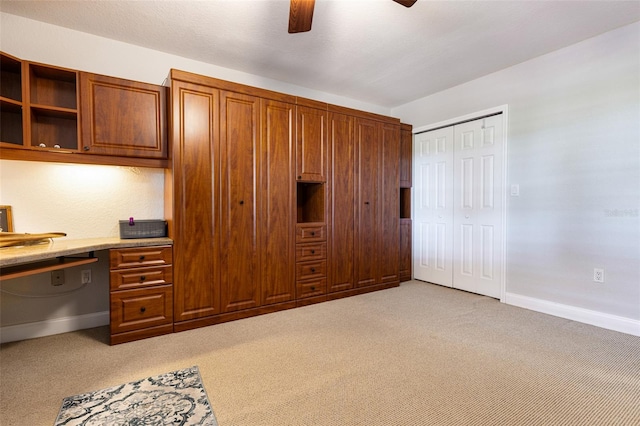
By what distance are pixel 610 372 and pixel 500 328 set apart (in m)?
0.77

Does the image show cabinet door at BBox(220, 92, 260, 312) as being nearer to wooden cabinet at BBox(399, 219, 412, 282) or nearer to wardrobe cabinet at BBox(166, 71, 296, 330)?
wardrobe cabinet at BBox(166, 71, 296, 330)

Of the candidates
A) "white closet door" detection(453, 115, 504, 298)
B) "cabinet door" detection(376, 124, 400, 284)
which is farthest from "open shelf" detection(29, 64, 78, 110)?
"white closet door" detection(453, 115, 504, 298)

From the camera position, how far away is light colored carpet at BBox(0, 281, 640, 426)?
5.08 feet

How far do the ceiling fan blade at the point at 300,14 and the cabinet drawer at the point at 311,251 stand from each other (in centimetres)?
202

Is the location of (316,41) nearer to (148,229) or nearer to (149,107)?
(149,107)

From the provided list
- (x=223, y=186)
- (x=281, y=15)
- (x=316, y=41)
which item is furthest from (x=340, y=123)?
(x=223, y=186)

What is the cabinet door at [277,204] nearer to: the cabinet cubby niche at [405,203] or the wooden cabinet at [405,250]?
the wooden cabinet at [405,250]

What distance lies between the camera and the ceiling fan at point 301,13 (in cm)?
178

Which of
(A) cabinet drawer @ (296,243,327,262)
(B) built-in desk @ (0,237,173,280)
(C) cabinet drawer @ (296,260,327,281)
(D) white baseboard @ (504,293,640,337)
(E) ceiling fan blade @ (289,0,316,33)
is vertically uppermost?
(E) ceiling fan blade @ (289,0,316,33)

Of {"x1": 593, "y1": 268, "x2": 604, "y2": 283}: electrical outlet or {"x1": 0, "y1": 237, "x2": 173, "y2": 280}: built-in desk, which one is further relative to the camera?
{"x1": 593, "y1": 268, "x2": 604, "y2": 283}: electrical outlet

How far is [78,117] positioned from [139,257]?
1.23 meters

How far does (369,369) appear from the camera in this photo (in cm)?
197

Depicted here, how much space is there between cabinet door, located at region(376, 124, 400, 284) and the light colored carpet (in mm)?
1067

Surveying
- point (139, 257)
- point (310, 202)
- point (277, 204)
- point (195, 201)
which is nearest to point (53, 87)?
point (195, 201)
